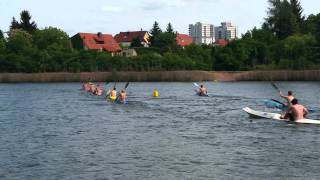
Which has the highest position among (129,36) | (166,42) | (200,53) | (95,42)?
(129,36)

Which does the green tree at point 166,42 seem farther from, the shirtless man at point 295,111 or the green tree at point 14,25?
the shirtless man at point 295,111

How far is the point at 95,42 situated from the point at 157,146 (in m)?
139

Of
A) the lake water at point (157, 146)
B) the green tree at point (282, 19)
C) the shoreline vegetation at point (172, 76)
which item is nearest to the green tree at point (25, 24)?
the shoreline vegetation at point (172, 76)

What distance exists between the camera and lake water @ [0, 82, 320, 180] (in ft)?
73.6

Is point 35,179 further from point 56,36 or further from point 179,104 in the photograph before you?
point 56,36

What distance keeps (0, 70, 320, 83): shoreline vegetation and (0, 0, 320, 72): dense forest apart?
35.1 ft

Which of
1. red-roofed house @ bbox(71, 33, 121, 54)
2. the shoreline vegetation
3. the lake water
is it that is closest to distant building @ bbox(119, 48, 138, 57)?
red-roofed house @ bbox(71, 33, 121, 54)

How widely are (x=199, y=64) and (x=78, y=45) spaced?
146 ft

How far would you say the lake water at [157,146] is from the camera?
73.6 ft

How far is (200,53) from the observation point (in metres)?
132

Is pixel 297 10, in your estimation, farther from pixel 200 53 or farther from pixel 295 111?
pixel 295 111

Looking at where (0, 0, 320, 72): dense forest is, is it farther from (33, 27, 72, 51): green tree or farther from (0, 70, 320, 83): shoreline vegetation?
(0, 70, 320, 83): shoreline vegetation

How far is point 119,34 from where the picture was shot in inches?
7795

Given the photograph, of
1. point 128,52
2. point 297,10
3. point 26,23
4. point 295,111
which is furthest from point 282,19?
point 295,111
